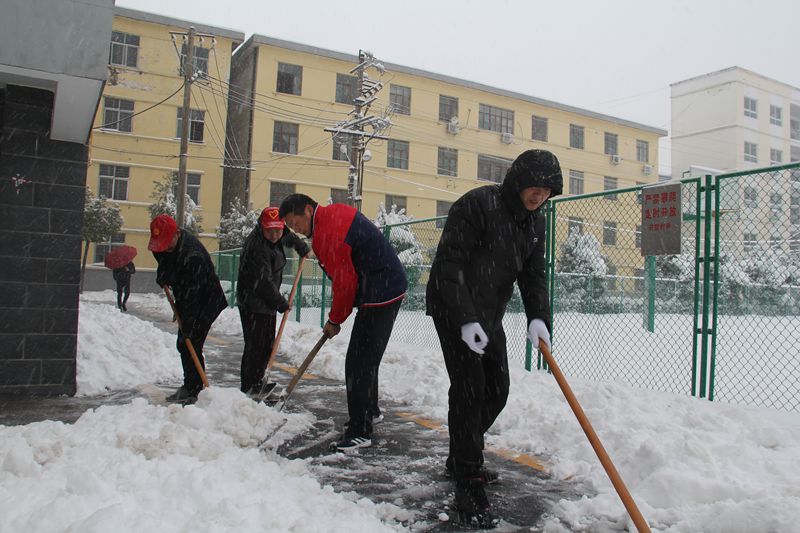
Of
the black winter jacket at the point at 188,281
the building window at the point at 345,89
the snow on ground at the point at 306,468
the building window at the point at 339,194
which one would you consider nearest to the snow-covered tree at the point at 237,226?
the building window at the point at 339,194

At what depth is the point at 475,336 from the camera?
2.90 m

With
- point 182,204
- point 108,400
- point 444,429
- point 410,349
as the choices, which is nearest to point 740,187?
point 444,429

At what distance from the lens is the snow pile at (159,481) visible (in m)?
2.31

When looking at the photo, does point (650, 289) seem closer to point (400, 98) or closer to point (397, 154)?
point (397, 154)

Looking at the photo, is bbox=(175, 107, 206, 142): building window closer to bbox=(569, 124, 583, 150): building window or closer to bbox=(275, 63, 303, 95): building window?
bbox=(275, 63, 303, 95): building window

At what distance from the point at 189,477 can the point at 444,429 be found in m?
2.30

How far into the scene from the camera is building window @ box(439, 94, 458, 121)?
3359cm

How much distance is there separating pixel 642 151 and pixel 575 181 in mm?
6201

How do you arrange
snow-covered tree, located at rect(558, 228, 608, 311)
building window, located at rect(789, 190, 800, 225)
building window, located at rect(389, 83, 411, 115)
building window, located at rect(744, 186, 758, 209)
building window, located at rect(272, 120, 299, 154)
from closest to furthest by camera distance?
building window, located at rect(744, 186, 758, 209) < building window, located at rect(789, 190, 800, 225) < snow-covered tree, located at rect(558, 228, 608, 311) < building window, located at rect(272, 120, 299, 154) < building window, located at rect(389, 83, 411, 115)

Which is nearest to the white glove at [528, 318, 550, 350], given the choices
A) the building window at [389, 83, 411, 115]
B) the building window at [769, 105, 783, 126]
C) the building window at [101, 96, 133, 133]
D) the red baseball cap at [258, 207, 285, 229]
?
the red baseball cap at [258, 207, 285, 229]

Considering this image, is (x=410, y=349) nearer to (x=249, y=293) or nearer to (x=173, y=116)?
(x=249, y=293)

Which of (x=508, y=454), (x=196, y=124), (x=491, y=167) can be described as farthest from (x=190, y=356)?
(x=491, y=167)

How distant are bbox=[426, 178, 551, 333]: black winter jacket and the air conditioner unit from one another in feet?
101

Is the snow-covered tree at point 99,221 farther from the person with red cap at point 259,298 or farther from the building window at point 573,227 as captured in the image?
the person with red cap at point 259,298
